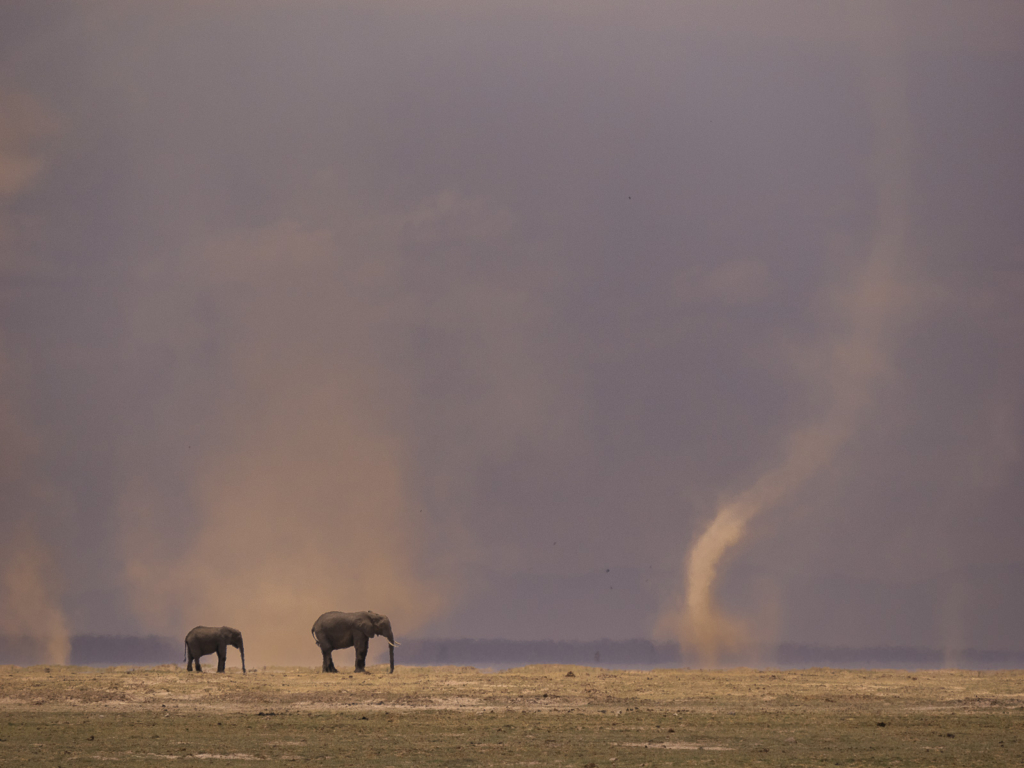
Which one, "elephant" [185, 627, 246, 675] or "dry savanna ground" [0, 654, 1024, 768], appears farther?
"elephant" [185, 627, 246, 675]

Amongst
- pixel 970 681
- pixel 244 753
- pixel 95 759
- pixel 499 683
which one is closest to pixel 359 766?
pixel 244 753

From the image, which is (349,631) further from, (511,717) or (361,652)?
(511,717)

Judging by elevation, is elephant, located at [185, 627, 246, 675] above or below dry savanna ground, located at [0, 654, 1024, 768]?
above

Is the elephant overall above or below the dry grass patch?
above

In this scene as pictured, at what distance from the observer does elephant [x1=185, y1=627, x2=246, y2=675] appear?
7575 cm

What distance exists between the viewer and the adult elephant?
3162 inches

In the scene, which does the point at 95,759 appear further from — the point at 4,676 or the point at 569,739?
the point at 4,676

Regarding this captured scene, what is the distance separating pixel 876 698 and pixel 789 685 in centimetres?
730

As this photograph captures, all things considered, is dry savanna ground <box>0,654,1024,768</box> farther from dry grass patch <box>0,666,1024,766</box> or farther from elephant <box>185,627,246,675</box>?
elephant <box>185,627,246,675</box>

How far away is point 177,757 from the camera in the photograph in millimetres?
38594

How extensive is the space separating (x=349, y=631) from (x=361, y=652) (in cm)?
213

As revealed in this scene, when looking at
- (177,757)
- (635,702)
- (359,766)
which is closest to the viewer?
(359,766)

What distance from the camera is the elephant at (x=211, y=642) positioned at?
75750 millimetres

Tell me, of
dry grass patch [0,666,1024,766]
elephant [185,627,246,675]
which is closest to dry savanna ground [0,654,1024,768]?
dry grass patch [0,666,1024,766]
